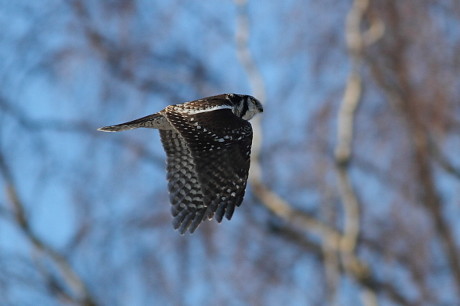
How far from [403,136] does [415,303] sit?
1432mm

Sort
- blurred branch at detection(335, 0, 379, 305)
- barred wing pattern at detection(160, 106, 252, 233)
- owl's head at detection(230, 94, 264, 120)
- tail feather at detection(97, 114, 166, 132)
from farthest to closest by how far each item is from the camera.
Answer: blurred branch at detection(335, 0, 379, 305)
owl's head at detection(230, 94, 264, 120)
tail feather at detection(97, 114, 166, 132)
barred wing pattern at detection(160, 106, 252, 233)

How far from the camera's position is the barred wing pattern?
6.30 meters

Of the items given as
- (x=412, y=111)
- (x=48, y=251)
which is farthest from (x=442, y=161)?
(x=48, y=251)

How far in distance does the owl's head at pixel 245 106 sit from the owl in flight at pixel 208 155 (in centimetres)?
26

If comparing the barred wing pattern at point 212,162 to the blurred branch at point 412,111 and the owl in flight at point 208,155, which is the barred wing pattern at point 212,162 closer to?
the owl in flight at point 208,155

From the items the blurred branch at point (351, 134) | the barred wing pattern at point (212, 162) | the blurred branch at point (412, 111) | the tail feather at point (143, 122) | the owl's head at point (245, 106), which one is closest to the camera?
the barred wing pattern at point (212, 162)

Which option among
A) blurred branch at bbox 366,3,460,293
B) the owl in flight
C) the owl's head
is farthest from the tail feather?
blurred branch at bbox 366,3,460,293

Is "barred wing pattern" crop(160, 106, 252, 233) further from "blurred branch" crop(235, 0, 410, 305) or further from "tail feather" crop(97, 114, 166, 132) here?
"blurred branch" crop(235, 0, 410, 305)

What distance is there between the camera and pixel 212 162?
21.2 feet

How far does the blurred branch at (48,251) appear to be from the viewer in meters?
10.6

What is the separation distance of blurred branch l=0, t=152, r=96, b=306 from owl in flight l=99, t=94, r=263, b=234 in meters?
3.94

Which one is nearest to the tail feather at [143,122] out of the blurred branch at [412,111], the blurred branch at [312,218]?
the blurred branch at [312,218]

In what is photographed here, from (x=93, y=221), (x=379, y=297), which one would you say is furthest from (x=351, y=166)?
(x=93, y=221)

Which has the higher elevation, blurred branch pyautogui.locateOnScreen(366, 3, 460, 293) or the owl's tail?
blurred branch pyautogui.locateOnScreen(366, 3, 460, 293)
